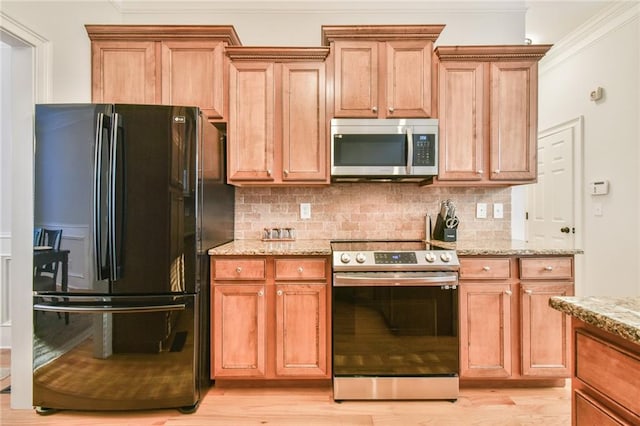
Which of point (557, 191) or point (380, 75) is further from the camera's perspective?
point (557, 191)

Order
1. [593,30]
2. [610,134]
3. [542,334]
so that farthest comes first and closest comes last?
[593,30]
[610,134]
[542,334]

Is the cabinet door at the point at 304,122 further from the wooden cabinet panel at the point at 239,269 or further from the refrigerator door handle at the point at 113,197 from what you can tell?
the refrigerator door handle at the point at 113,197

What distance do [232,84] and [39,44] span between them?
1.14 meters

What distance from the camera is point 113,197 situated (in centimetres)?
186

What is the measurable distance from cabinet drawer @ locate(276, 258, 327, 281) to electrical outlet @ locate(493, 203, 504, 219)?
5.30 feet

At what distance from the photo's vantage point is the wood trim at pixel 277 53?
2.38 meters

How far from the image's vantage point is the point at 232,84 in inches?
94.7

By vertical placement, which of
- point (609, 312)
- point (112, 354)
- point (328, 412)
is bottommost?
point (328, 412)

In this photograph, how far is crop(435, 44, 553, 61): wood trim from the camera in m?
2.41

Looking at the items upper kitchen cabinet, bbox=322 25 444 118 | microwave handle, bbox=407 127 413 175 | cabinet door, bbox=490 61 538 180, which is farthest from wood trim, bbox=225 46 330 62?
cabinet door, bbox=490 61 538 180

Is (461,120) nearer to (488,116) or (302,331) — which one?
(488,116)

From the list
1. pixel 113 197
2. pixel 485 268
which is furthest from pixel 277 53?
pixel 485 268

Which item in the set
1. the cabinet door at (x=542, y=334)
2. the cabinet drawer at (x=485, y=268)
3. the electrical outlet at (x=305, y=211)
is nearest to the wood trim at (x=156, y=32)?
the electrical outlet at (x=305, y=211)

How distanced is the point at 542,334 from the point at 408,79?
6.33 feet
